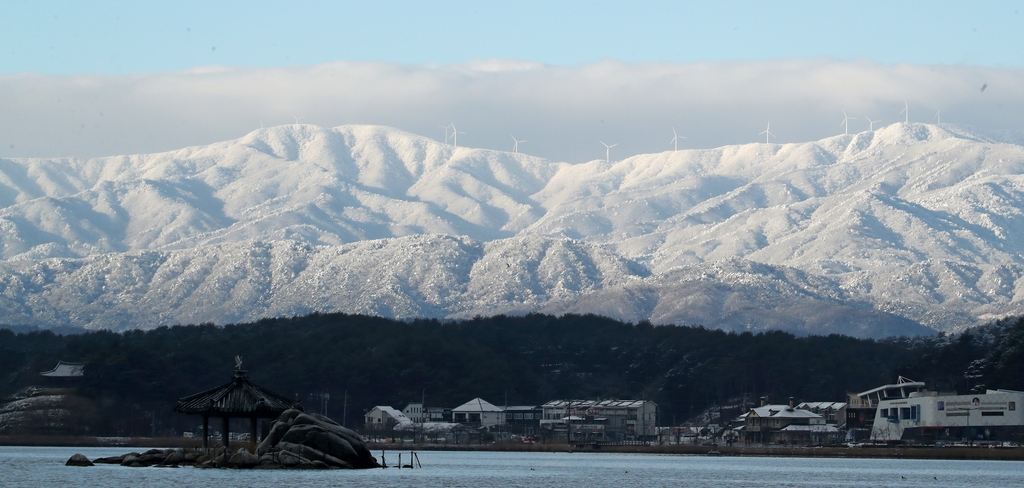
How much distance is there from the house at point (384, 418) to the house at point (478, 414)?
780cm

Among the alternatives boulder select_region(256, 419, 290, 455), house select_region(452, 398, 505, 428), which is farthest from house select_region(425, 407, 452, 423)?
boulder select_region(256, 419, 290, 455)

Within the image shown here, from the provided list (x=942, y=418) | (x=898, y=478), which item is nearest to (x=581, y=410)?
(x=942, y=418)

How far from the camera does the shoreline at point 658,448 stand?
129 m

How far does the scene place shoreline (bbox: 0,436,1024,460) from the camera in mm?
128950

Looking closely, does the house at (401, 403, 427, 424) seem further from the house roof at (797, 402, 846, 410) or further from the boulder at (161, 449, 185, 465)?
the boulder at (161, 449, 185, 465)

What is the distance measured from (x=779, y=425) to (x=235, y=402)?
88831 millimetres

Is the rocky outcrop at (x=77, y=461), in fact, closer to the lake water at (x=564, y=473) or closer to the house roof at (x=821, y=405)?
the lake water at (x=564, y=473)

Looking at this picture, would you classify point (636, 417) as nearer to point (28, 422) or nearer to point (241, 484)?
point (28, 422)

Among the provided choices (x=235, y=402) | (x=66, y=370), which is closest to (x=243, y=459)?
(x=235, y=402)

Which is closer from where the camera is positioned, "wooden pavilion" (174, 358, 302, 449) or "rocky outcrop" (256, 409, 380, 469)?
"wooden pavilion" (174, 358, 302, 449)

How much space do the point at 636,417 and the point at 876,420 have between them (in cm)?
3403

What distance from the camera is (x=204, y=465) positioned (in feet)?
301

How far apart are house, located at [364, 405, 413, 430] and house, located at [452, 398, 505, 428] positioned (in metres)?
7.80

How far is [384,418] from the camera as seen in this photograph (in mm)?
179250
